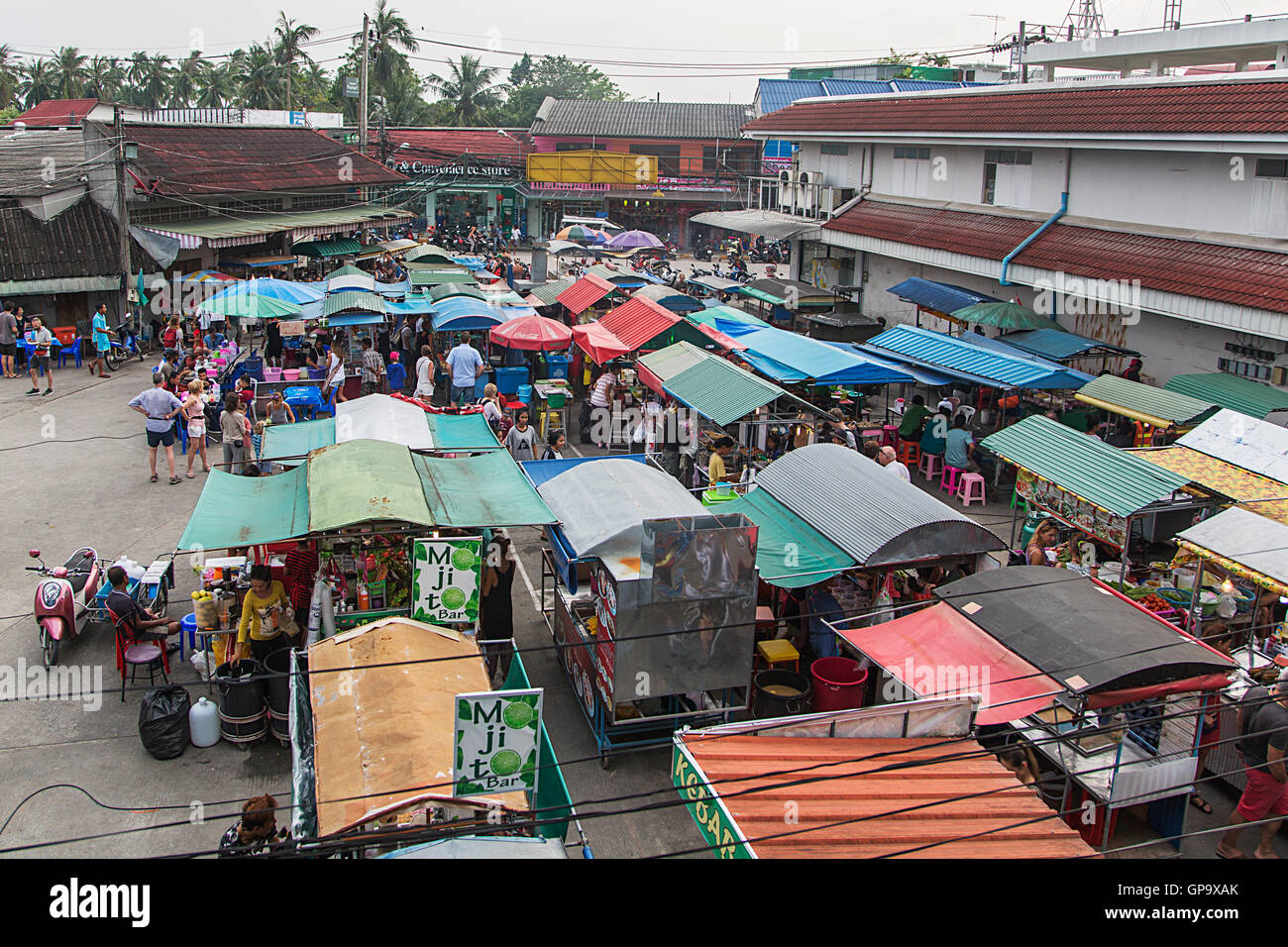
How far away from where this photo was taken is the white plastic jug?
9.17 metres

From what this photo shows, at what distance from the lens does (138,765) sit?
8.90 m

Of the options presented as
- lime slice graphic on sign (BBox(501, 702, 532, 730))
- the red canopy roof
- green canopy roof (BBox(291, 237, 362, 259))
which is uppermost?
green canopy roof (BBox(291, 237, 362, 259))

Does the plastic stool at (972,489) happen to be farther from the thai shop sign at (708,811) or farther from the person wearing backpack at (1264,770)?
the thai shop sign at (708,811)

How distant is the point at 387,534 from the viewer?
32.3ft

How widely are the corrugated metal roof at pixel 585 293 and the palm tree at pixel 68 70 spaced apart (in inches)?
2564

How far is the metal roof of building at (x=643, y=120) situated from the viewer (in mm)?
57938

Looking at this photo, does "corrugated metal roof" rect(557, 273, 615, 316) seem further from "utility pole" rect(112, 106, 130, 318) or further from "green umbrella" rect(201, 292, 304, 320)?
"utility pole" rect(112, 106, 130, 318)

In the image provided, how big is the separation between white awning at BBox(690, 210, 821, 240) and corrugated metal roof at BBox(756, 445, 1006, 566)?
23.7 meters

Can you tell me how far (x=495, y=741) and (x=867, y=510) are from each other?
5153mm

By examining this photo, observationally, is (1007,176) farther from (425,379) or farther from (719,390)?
(425,379)

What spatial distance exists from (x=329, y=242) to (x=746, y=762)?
34.4m

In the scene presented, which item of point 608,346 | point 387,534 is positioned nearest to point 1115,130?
point 608,346

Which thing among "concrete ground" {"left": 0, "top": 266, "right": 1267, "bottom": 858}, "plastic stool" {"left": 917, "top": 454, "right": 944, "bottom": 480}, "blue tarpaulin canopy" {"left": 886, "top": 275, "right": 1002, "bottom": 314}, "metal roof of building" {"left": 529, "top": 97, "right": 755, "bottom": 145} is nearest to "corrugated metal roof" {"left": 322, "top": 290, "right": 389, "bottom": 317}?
"concrete ground" {"left": 0, "top": 266, "right": 1267, "bottom": 858}
